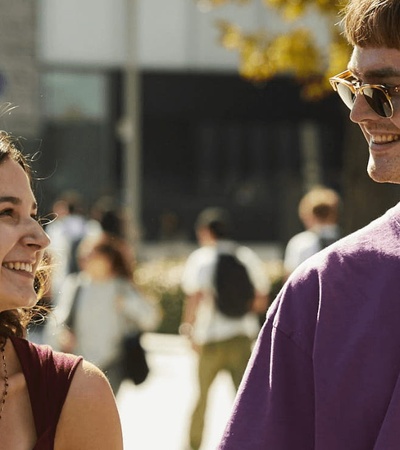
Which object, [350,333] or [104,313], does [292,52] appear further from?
[350,333]

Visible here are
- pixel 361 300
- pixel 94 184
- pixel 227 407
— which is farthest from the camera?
pixel 94 184

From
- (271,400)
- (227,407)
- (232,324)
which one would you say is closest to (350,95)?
(271,400)

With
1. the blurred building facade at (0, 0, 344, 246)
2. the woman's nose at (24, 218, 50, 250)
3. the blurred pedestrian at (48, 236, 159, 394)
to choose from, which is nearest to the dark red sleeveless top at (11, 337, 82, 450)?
the woman's nose at (24, 218, 50, 250)

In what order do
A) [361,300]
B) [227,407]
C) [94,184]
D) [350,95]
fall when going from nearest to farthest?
[361,300] < [350,95] < [227,407] < [94,184]

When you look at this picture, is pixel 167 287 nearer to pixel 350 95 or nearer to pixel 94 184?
pixel 94 184

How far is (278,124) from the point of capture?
30141 mm

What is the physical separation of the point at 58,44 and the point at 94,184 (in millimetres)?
3314

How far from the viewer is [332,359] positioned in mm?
2113

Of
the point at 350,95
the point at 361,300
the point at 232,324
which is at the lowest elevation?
the point at 232,324

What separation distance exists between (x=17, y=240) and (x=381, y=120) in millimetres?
1030

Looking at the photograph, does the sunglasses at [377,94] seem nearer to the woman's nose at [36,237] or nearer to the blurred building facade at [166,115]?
the woman's nose at [36,237]

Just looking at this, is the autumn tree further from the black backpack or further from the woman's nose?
the woman's nose

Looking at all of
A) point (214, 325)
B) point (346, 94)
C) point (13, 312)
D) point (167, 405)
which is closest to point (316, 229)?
point (214, 325)

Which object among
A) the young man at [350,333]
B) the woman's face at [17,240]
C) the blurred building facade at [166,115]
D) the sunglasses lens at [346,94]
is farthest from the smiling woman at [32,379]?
the blurred building facade at [166,115]
